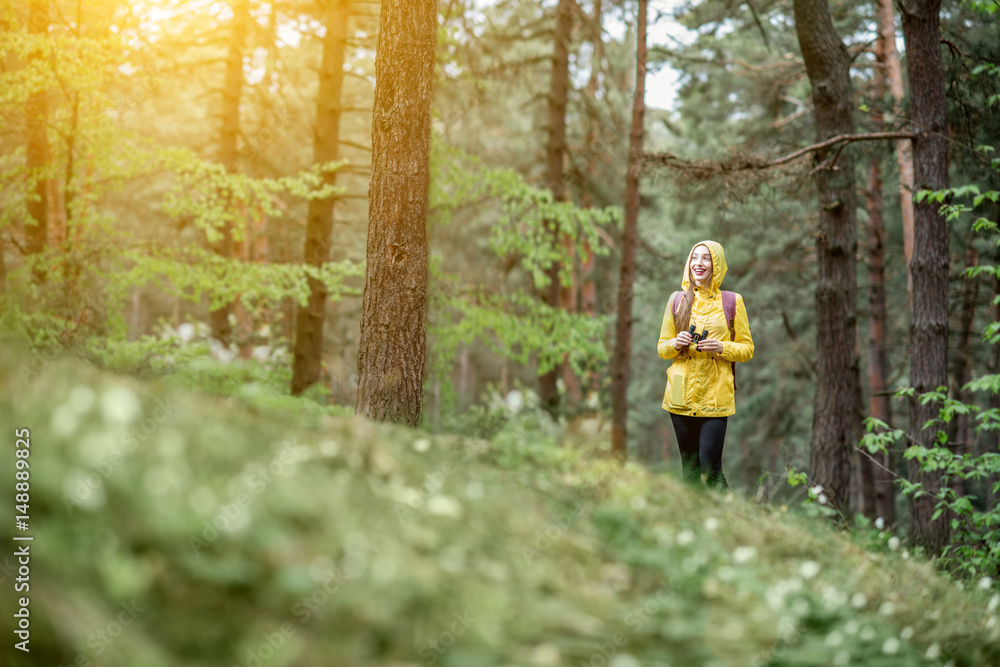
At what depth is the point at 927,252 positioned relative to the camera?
7.01 meters

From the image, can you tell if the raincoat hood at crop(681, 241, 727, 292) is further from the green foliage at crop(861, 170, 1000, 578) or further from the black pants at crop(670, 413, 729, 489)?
the green foliage at crop(861, 170, 1000, 578)

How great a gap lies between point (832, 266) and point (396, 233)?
20.5 ft

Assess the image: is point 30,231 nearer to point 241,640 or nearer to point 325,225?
point 325,225

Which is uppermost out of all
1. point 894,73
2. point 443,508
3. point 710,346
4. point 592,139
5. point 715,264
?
point 894,73

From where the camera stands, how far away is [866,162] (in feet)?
37.0

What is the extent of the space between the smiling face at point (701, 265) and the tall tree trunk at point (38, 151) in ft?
24.8

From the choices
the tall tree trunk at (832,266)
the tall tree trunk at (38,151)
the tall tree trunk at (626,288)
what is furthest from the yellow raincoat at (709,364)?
the tall tree trunk at (38,151)

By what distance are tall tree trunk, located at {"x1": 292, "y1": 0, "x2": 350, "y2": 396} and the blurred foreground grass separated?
7.45 m

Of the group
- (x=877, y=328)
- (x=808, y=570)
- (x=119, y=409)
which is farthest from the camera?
(x=877, y=328)

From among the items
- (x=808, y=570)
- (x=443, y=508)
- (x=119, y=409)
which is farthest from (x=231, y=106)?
(x=808, y=570)

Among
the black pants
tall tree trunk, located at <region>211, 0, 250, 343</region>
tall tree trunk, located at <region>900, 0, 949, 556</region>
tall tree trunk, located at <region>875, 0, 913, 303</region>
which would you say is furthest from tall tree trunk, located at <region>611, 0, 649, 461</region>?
tall tree trunk, located at <region>211, 0, 250, 343</region>

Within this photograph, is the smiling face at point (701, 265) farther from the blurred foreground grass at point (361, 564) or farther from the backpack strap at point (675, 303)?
the blurred foreground grass at point (361, 564)

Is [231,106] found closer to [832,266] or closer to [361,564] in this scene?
[832,266]

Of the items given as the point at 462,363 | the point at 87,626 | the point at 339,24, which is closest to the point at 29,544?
the point at 87,626
